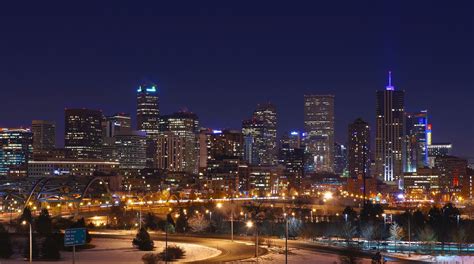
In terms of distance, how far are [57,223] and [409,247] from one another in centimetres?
4044

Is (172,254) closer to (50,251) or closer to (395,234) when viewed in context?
(50,251)

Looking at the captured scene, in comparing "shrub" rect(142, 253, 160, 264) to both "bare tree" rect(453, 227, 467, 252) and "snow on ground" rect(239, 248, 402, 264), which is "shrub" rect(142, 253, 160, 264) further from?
"bare tree" rect(453, 227, 467, 252)

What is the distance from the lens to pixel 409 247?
7094 centimetres

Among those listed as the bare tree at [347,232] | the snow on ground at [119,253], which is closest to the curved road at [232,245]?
the snow on ground at [119,253]

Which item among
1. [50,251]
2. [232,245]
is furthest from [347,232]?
[50,251]

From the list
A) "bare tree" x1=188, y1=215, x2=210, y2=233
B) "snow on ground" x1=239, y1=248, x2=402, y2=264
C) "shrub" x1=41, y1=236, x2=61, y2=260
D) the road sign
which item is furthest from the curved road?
the road sign

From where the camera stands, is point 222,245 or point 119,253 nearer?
point 119,253

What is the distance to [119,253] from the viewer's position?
62.6 m

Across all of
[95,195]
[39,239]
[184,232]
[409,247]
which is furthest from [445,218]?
[95,195]

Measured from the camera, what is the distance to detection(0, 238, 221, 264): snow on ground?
2267 inches

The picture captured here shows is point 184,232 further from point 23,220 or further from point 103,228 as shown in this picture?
point 23,220

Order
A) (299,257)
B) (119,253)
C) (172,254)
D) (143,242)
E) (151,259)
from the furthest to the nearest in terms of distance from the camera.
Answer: (143,242)
(119,253)
(299,257)
(172,254)
(151,259)

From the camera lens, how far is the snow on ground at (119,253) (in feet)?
189

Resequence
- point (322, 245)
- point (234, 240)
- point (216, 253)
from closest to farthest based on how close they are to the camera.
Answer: point (216, 253)
point (322, 245)
point (234, 240)
